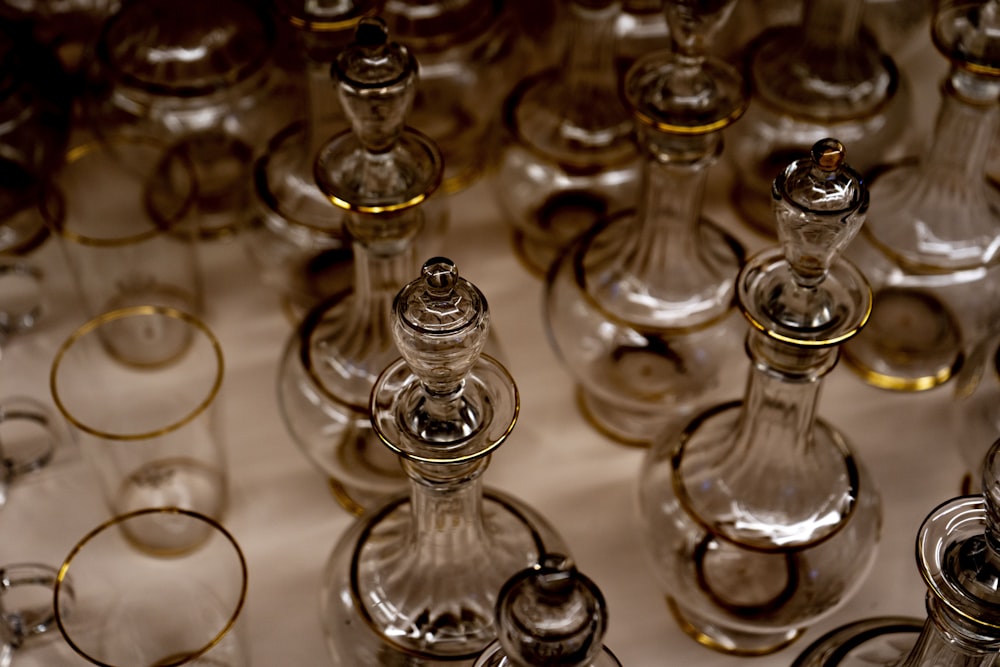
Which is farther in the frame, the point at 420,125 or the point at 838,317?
the point at 420,125

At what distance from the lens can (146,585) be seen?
2.32 feet

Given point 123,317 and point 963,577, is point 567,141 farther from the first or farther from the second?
point 963,577

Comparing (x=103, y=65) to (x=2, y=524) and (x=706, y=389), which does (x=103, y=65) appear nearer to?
(x=2, y=524)

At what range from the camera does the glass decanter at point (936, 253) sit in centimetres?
79

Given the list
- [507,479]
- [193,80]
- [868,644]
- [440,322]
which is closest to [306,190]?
[193,80]

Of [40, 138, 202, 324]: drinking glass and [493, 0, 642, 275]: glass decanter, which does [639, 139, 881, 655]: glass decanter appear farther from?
[40, 138, 202, 324]: drinking glass

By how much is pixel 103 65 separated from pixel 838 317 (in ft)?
1.71

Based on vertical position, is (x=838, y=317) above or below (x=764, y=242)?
above

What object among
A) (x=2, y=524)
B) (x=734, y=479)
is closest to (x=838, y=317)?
(x=734, y=479)

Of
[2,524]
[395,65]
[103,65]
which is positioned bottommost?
[2,524]

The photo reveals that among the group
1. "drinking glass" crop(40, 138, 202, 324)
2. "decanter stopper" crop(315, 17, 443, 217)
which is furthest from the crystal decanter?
"drinking glass" crop(40, 138, 202, 324)

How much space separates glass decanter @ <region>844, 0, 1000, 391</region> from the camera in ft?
2.60

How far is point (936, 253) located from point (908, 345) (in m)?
0.07

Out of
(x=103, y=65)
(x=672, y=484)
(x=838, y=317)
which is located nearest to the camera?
(x=838, y=317)
